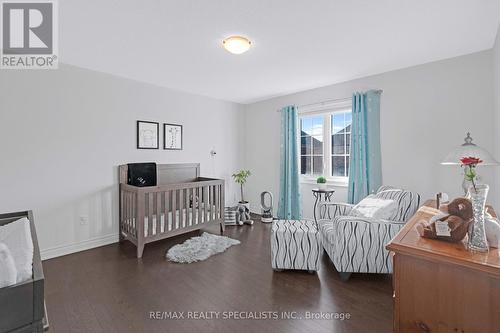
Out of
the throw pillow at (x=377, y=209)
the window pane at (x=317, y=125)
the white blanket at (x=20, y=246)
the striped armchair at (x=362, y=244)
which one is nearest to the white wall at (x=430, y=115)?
the window pane at (x=317, y=125)

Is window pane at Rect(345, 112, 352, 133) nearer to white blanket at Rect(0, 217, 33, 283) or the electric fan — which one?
the electric fan

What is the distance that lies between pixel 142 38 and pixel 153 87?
1.47 metres

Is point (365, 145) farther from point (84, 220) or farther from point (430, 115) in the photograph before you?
point (84, 220)

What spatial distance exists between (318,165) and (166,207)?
2.53 metres

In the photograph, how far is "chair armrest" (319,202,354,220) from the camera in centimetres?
296

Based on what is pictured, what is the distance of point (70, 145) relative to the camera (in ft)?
9.68

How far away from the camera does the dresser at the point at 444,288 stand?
1042mm

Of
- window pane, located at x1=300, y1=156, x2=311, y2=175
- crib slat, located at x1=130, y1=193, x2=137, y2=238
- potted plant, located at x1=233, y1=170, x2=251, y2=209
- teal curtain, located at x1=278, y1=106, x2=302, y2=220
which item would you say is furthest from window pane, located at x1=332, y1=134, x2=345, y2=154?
crib slat, located at x1=130, y1=193, x2=137, y2=238

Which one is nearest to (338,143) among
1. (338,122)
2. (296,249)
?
(338,122)

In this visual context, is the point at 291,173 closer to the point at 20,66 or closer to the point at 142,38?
the point at 142,38

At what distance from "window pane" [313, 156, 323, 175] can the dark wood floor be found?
1.67 m

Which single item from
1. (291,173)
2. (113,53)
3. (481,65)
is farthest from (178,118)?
(481,65)

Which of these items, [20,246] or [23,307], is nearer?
[23,307]

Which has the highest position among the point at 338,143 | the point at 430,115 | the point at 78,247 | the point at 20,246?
the point at 430,115
